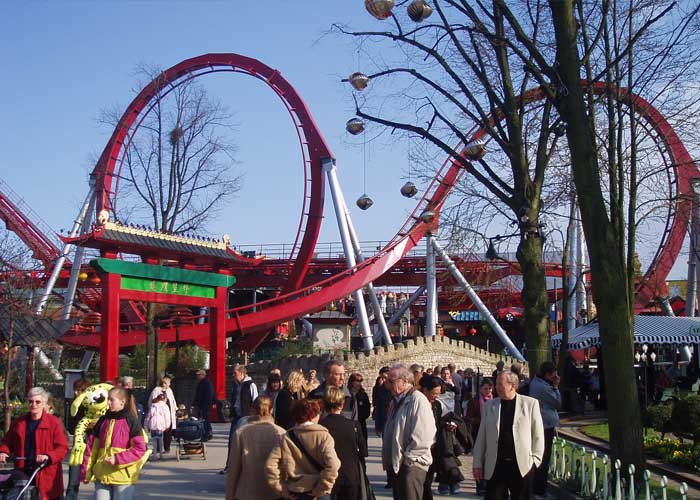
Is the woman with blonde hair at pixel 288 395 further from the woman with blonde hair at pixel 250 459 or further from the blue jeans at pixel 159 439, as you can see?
the blue jeans at pixel 159 439

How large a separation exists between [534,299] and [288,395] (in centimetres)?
448

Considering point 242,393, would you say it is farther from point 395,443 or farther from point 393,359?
point 393,359

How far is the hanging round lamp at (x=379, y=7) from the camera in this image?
9320 mm

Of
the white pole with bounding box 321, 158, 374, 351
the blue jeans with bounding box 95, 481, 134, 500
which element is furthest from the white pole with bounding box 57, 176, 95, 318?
the blue jeans with bounding box 95, 481, 134, 500

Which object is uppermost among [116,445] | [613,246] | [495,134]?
[495,134]

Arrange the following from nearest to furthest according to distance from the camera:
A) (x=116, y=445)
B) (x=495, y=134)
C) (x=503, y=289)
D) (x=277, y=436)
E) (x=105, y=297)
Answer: (x=277, y=436), (x=116, y=445), (x=495, y=134), (x=105, y=297), (x=503, y=289)

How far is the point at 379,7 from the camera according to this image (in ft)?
30.7

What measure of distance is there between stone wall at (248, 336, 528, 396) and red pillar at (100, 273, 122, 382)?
6465 millimetres

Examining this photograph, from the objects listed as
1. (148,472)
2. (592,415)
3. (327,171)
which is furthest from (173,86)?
(148,472)

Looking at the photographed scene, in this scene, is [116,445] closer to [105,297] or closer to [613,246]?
[613,246]

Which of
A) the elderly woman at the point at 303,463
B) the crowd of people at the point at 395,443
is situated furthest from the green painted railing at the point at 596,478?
the elderly woman at the point at 303,463

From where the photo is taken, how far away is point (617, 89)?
10789 millimetres

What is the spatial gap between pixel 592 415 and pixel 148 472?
12141 mm

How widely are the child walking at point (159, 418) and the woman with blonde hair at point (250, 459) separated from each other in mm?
8505
